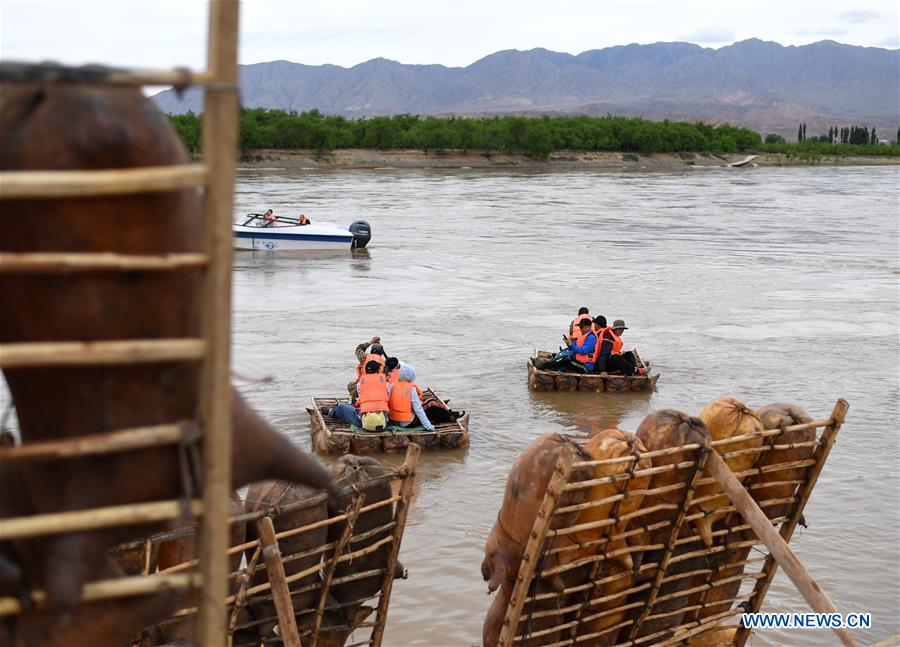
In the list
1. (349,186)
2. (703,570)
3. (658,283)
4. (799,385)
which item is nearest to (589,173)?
(349,186)

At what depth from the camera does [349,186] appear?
4706 cm

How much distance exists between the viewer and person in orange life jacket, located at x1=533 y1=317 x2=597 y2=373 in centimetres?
1470

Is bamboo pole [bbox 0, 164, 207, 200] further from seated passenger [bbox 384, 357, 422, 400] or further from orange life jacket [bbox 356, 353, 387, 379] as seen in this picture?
seated passenger [bbox 384, 357, 422, 400]

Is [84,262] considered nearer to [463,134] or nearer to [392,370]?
[392,370]

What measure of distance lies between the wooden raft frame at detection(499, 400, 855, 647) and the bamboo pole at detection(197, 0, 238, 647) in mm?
2692

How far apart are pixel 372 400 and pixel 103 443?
379 inches

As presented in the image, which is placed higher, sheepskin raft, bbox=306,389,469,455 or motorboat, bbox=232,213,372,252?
motorboat, bbox=232,213,372,252

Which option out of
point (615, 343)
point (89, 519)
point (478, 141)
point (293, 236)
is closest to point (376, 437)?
point (615, 343)

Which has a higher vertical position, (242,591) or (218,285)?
(218,285)

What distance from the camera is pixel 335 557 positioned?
537 cm

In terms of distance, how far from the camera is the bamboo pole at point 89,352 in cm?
190

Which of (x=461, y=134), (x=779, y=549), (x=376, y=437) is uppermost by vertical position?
(x=461, y=134)

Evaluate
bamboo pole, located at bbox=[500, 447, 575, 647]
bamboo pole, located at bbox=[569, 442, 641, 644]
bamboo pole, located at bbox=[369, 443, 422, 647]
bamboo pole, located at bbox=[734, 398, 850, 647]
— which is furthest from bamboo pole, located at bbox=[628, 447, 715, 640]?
bamboo pole, located at bbox=[369, 443, 422, 647]

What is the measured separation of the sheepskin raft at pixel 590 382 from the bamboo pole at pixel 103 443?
12571mm
